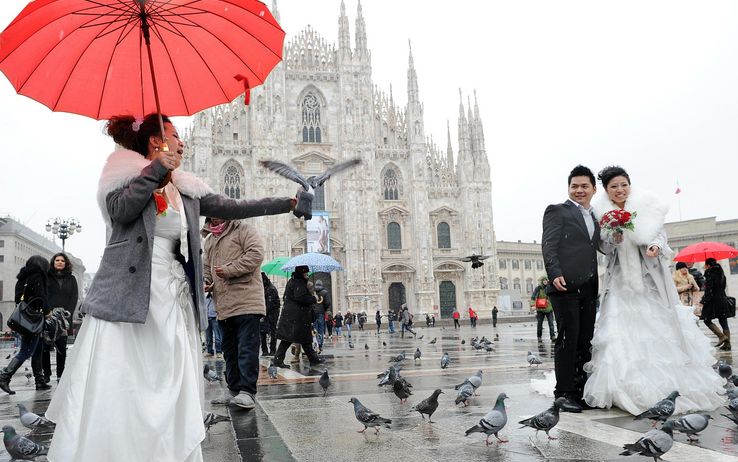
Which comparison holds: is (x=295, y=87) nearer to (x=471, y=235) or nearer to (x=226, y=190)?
(x=226, y=190)

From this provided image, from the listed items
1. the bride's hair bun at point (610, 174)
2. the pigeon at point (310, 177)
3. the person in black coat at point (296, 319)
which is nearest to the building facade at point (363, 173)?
the person in black coat at point (296, 319)

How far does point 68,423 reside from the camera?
2.38m

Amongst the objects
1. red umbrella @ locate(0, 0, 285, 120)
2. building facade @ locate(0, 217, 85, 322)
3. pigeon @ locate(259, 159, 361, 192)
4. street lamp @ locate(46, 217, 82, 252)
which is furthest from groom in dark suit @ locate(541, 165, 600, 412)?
building facade @ locate(0, 217, 85, 322)

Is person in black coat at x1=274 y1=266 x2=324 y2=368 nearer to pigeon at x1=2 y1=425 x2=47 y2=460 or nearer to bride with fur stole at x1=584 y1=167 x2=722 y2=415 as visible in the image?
bride with fur stole at x1=584 y1=167 x2=722 y2=415

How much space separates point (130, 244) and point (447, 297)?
36.4 m

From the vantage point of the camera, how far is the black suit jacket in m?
4.60

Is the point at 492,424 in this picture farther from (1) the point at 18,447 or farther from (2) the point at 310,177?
(1) the point at 18,447

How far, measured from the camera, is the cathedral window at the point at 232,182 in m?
35.0

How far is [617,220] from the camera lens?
4645mm

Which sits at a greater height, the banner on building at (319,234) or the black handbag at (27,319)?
the banner on building at (319,234)

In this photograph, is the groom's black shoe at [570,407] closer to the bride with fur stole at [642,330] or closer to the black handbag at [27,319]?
A: the bride with fur stole at [642,330]

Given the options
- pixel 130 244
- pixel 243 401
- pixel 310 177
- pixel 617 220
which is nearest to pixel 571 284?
pixel 617 220

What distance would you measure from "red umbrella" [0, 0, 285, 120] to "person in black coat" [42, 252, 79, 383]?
5.06 meters

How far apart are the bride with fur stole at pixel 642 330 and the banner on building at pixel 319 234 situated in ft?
98.4
